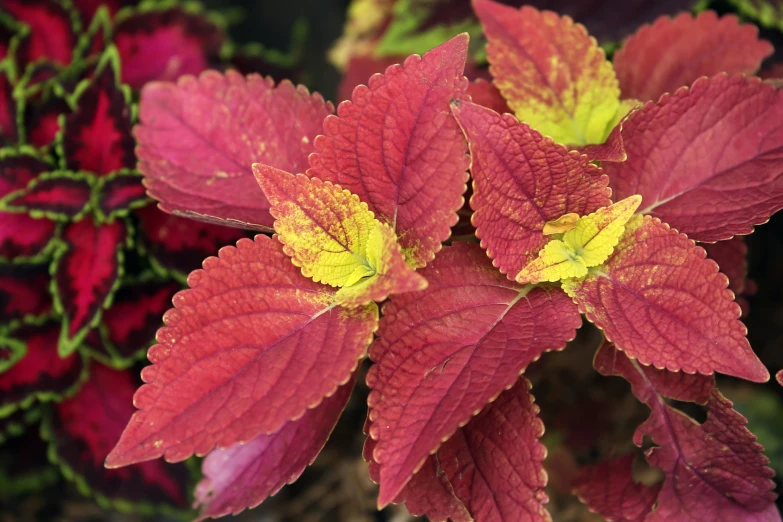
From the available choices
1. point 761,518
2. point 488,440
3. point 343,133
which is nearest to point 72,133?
point 343,133

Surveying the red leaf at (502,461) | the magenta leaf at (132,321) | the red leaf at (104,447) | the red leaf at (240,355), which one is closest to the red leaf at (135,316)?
the magenta leaf at (132,321)

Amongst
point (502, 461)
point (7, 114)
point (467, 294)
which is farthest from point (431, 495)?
point (7, 114)

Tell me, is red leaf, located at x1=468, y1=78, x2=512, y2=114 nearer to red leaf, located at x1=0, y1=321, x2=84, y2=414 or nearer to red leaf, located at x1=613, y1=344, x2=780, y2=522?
red leaf, located at x1=613, y1=344, x2=780, y2=522

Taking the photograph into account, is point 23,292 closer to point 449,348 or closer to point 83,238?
point 83,238

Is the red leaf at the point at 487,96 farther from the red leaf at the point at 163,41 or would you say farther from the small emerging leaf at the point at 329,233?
the red leaf at the point at 163,41

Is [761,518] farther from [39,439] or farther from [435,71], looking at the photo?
[39,439]

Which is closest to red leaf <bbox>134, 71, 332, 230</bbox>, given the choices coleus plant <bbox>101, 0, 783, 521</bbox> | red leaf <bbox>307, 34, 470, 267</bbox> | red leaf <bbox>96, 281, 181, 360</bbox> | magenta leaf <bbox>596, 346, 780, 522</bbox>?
coleus plant <bbox>101, 0, 783, 521</bbox>
